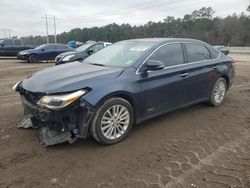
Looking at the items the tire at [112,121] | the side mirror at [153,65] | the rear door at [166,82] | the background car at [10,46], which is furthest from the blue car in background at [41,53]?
the tire at [112,121]

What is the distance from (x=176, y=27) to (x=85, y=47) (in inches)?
2624

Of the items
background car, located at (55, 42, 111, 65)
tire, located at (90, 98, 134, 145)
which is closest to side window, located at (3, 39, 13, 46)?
background car, located at (55, 42, 111, 65)

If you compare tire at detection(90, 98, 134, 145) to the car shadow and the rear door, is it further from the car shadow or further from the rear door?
the rear door

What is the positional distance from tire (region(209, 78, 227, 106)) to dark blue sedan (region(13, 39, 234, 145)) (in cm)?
21

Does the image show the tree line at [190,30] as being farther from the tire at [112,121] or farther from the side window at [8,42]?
the tire at [112,121]

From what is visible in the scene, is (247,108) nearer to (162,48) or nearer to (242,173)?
(162,48)

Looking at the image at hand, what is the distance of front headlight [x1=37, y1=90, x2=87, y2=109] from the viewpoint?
11.5 ft

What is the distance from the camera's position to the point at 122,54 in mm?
4852

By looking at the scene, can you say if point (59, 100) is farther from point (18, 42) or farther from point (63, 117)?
point (18, 42)

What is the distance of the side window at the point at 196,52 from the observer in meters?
5.30

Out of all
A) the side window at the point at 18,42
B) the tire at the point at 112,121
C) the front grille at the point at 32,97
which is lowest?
the tire at the point at 112,121

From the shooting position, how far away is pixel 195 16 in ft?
A: 265

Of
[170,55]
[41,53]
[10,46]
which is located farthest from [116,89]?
[10,46]

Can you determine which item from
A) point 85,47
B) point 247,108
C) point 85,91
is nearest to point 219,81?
point 247,108
